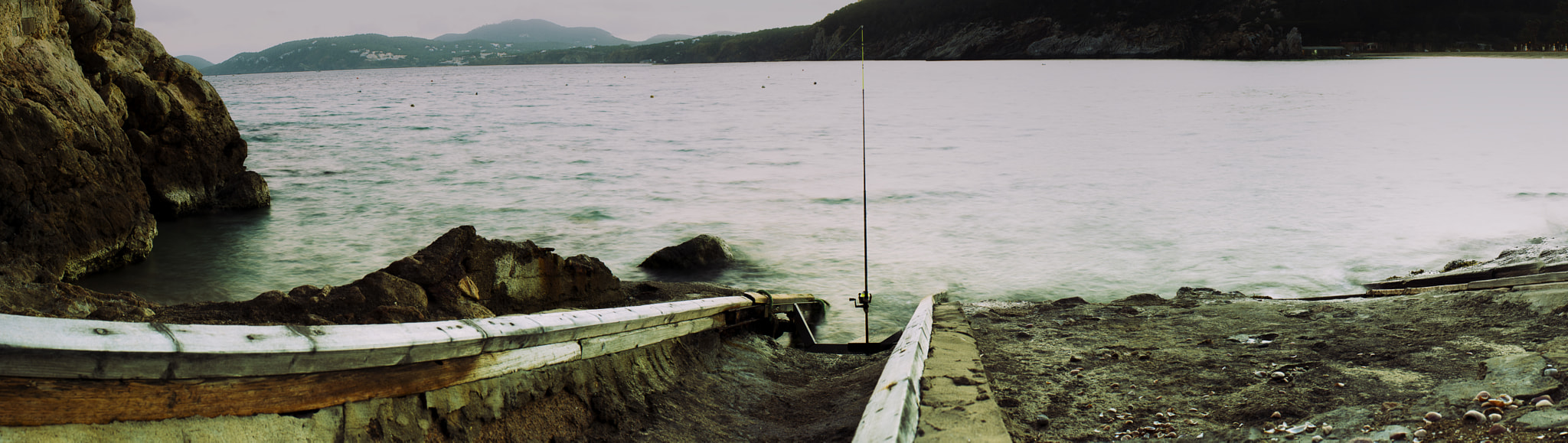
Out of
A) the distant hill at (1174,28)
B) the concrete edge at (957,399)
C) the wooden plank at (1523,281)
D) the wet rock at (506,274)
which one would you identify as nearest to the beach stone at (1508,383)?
the concrete edge at (957,399)

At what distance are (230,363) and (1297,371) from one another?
3.59 meters

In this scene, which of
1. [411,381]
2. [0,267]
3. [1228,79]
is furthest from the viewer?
[1228,79]

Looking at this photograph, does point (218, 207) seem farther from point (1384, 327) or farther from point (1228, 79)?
point (1228, 79)

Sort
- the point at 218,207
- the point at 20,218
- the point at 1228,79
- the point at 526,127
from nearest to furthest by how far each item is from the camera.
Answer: the point at 20,218 < the point at 218,207 < the point at 526,127 < the point at 1228,79

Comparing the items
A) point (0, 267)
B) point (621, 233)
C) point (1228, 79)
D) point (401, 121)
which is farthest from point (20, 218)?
point (1228, 79)

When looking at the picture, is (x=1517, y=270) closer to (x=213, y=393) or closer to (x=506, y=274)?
(x=506, y=274)

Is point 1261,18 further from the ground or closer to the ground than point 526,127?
further from the ground

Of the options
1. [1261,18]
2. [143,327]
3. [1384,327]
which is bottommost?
[1384,327]

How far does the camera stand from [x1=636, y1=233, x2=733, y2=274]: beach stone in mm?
10055

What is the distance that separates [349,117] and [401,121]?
13.1 ft

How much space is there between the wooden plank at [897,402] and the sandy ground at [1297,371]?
36 centimetres

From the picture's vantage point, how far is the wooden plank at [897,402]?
253cm

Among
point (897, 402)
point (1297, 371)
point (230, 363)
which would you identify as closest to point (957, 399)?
point (897, 402)

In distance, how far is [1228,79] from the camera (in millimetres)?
58375
